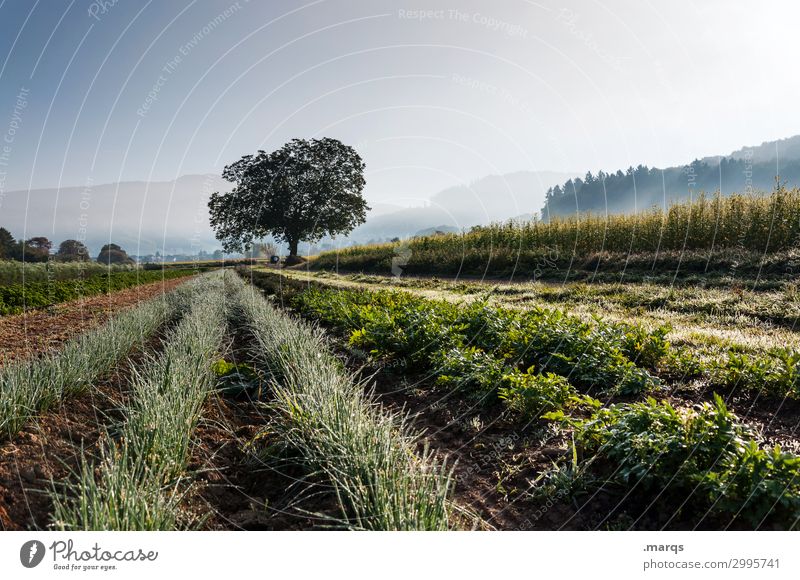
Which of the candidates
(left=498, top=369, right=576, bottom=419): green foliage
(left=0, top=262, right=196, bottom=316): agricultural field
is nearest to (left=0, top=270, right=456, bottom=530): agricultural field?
(left=498, top=369, right=576, bottom=419): green foliage

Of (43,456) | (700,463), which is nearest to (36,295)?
(43,456)

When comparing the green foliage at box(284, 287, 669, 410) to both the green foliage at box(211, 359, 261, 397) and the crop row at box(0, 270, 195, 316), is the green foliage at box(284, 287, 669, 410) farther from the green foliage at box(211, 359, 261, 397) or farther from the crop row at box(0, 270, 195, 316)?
the crop row at box(0, 270, 195, 316)

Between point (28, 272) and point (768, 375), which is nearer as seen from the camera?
point (768, 375)

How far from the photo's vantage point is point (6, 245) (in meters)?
21.5

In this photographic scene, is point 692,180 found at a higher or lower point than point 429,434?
higher

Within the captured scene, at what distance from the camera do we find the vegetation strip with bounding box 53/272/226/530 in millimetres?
2301

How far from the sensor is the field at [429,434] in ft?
8.11

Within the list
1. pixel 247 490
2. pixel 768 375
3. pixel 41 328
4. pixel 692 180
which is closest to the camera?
pixel 247 490

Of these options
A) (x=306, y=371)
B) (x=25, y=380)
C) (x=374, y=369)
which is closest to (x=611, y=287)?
(x=374, y=369)

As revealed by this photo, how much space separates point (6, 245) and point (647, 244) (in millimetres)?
27084

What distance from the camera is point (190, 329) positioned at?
6.63 meters

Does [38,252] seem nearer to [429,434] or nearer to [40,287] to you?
[40,287]

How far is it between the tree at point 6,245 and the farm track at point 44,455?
21.9 metres

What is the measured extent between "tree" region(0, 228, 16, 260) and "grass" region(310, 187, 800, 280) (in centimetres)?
1884
